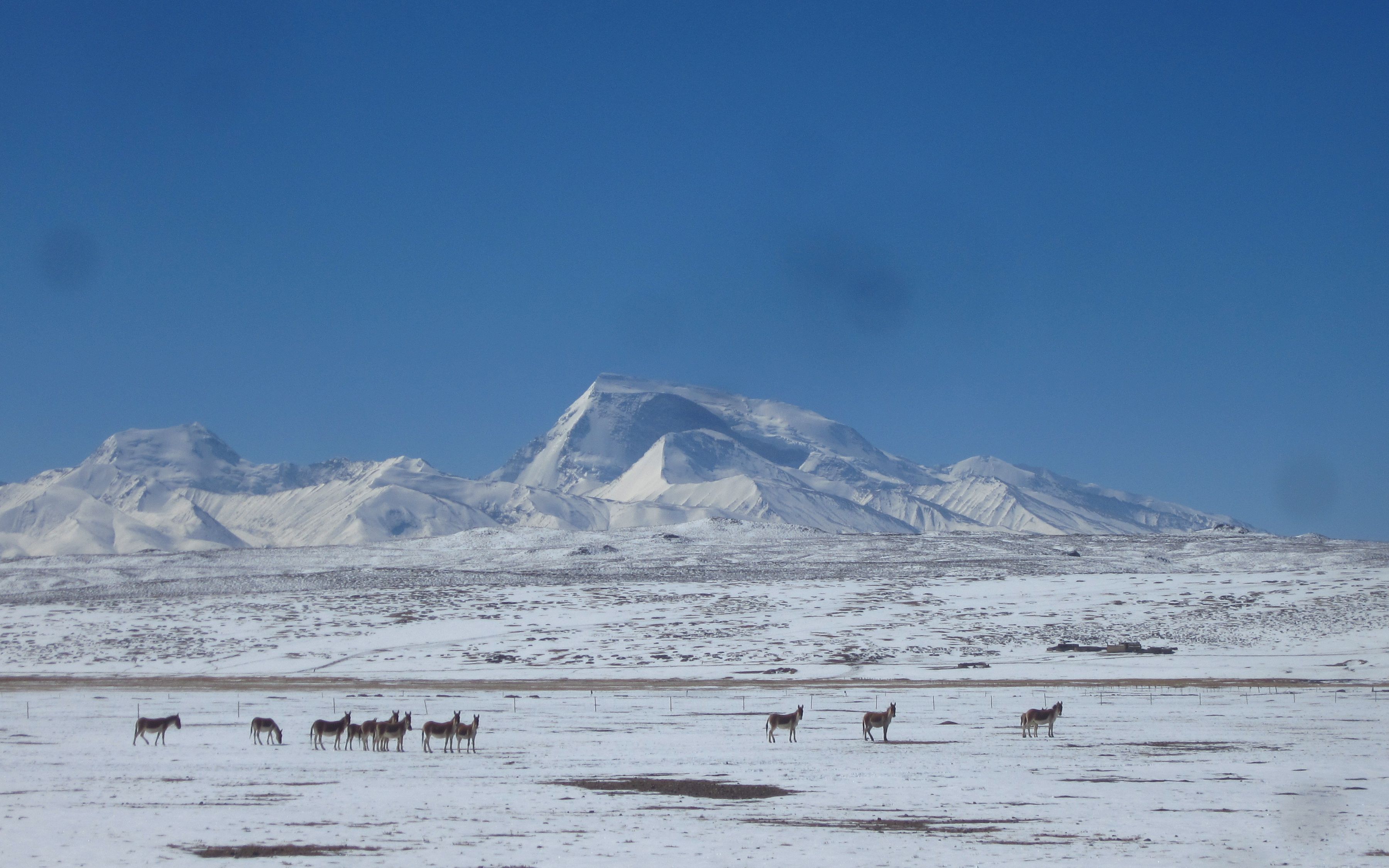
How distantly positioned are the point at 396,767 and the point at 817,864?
1163 cm

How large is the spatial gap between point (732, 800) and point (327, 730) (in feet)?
36.2

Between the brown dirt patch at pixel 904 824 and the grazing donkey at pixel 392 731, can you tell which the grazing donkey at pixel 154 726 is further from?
the brown dirt patch at pixel 904 824

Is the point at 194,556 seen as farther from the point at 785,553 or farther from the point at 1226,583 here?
the point at 1226,583

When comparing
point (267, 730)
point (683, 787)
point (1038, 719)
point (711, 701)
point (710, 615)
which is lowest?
point (711, 701)

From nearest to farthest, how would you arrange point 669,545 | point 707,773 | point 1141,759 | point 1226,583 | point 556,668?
point 707,773
point 1141,759
point 556,668
point 1226,583
point 669,545

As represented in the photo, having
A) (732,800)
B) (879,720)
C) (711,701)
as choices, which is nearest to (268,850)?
(732,800)

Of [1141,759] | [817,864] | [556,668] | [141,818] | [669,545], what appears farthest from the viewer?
[669,545]

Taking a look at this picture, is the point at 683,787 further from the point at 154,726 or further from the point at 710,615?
the point at 710,615

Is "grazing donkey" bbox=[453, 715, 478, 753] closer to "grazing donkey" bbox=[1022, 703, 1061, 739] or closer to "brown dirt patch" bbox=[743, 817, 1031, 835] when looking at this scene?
"brown dirt patch" bbox=[743, 817, 1031, 835]

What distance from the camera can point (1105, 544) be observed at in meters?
114

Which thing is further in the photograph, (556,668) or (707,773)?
(556,668)

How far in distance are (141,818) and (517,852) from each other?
246 inches

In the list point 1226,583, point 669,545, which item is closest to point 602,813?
point 1226,583

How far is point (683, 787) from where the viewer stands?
67.4 ft
